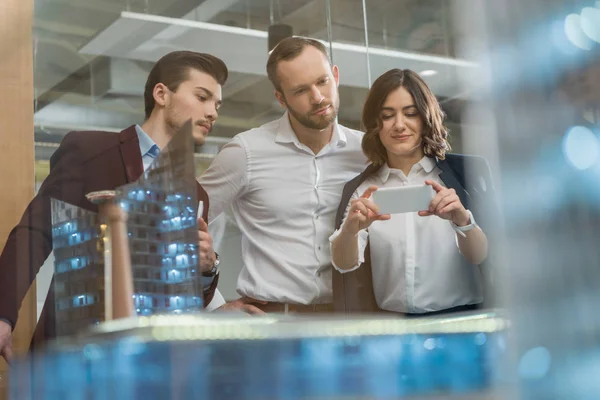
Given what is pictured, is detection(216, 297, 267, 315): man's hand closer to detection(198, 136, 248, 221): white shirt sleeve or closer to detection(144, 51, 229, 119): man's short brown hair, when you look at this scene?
detection(198, 136, 248, 221): white shirt sleeve

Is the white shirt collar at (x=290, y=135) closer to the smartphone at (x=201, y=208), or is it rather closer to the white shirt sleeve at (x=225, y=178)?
the white shirt sleeve at (x=225, y=178)

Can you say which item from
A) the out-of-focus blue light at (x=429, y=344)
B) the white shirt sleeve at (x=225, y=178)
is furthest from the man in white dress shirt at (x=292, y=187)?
the out-of-focus blue light at (x=429, y=344)

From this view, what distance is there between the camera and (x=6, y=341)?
1.50 metres

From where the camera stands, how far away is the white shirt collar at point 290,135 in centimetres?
179

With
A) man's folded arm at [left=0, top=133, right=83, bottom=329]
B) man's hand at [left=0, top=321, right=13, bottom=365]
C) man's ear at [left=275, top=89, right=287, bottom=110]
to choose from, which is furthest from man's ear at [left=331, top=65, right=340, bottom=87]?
man's hand at [left=0, top=321, right=13, bottom=365]

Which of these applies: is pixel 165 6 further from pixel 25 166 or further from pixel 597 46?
→ pixel 597 46

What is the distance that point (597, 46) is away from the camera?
1.13 feet

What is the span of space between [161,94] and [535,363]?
1508mm

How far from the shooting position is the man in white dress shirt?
167 centimetres

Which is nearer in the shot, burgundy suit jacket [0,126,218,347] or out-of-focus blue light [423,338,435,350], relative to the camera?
out-of-focus blue light [423,338,435,350]

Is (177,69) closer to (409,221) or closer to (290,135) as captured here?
(290,135)

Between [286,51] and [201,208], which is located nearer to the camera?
[201,208]

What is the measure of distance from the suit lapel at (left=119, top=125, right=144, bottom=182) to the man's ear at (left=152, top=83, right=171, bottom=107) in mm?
79

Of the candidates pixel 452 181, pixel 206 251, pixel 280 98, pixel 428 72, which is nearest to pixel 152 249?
pixel 206 251
